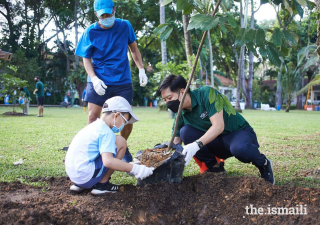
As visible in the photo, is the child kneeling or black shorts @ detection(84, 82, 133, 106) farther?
black shorts @ detection(84, 82, 133, 106)

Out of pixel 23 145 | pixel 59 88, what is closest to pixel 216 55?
pixel 59 88

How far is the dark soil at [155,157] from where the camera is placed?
105 inches

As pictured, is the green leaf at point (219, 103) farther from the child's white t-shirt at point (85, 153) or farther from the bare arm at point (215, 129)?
the child's white t-shirt at point (85, 153)

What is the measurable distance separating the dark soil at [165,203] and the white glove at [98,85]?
3.81 ft

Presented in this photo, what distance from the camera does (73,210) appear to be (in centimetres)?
205

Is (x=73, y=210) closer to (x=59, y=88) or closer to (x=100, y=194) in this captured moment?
(x=100, y=194)

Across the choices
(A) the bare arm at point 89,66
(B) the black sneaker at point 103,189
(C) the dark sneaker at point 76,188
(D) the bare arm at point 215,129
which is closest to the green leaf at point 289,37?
(D) the bare arm at point 215,129

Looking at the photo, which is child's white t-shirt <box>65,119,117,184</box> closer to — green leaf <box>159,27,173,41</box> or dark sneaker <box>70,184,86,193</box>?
dark sneaker <box>70,184,86,193</box>

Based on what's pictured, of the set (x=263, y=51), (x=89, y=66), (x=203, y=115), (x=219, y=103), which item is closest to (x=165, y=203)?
(x=219, y=103)

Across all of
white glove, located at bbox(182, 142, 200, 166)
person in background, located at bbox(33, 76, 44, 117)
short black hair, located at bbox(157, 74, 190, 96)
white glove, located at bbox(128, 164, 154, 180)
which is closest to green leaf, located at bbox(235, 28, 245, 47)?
short black hair, located at bbox(157, 74, 190, 96)

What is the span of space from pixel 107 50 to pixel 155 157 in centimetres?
148

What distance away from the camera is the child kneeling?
226 cm

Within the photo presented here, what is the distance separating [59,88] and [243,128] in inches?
1079

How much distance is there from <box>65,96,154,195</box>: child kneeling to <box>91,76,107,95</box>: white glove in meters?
0.85
